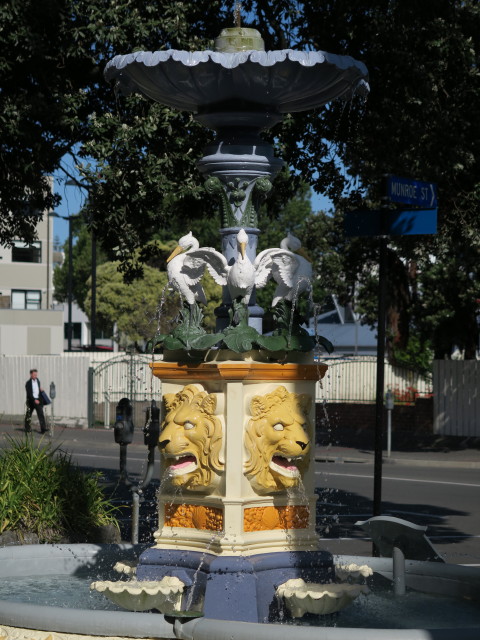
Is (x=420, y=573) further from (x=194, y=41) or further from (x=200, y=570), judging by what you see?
(x=194, y=41)

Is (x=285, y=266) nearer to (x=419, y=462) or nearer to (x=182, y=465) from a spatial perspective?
(x=182, y=465)

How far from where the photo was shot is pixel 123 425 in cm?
1894

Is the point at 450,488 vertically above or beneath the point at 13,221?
beneath

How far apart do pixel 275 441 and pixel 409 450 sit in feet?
68.5

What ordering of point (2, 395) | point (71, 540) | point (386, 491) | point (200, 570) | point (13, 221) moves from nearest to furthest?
point (200, 570), point (71, 540), point (13, 221), point (386, 491), point (2, 395)

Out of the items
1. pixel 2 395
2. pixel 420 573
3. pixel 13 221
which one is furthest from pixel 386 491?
pixel 2 395

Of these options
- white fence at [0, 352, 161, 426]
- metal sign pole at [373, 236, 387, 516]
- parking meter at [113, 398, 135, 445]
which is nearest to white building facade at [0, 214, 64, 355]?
white fence at [0, 352, 161, 426]

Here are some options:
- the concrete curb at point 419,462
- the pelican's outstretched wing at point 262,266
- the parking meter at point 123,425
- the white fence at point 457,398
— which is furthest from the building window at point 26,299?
the pelican's outstretched wing at point 262,266

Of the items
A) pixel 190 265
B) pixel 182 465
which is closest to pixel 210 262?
pixel 190 265

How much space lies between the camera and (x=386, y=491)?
64.1 feet

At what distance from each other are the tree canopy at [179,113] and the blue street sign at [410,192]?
4.21 metres

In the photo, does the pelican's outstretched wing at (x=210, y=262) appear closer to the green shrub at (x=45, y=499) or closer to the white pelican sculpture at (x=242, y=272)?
the white pelican sculpture at (x=242, y=272)

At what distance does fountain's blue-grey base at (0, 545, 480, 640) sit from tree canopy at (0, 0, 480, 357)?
6.09 meters

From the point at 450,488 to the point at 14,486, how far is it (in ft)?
35.4
